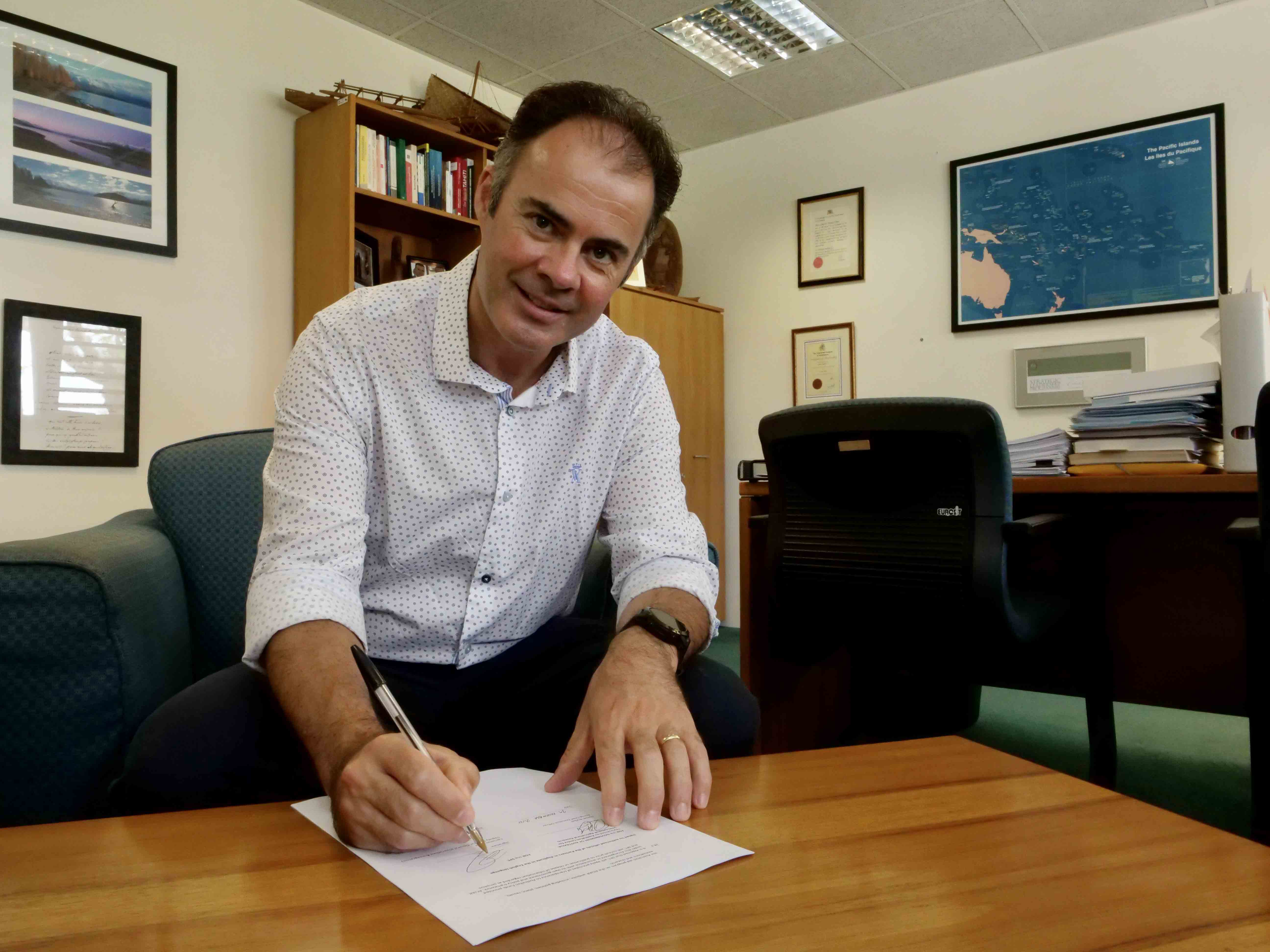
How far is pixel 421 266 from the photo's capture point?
3488 millimetres

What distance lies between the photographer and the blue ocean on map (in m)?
3.36

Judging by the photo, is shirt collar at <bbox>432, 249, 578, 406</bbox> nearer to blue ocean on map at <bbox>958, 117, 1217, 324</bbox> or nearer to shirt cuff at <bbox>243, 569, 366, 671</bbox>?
shirt cuff at <bbox>243, 569, 366, 671</bbox>

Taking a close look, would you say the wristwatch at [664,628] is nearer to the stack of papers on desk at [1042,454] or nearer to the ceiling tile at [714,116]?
the stack of papers on desk at [1042,454]

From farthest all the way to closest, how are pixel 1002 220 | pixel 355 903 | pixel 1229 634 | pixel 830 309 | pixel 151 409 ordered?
pixel 830 309, pixel 1002 220, pixel 151 409, pixel 1229 634, pixel 355 903

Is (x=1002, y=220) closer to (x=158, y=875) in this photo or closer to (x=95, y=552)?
(x=95, y=552)

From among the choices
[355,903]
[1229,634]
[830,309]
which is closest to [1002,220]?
[830,309]

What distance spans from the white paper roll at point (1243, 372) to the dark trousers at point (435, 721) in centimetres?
112

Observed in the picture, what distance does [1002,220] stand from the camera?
3.77m

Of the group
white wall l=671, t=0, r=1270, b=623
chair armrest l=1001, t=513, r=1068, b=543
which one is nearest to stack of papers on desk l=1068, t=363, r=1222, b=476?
chair armrest l=1001, t=513, r=1068, b=543

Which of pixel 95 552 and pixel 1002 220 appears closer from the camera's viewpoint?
pixel 95 552

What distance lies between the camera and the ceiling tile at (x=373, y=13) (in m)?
3.30

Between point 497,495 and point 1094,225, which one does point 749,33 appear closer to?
point 1094,225

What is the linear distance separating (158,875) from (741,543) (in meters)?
1.71

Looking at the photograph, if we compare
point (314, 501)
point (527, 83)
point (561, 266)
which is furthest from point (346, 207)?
point (314, 501)
